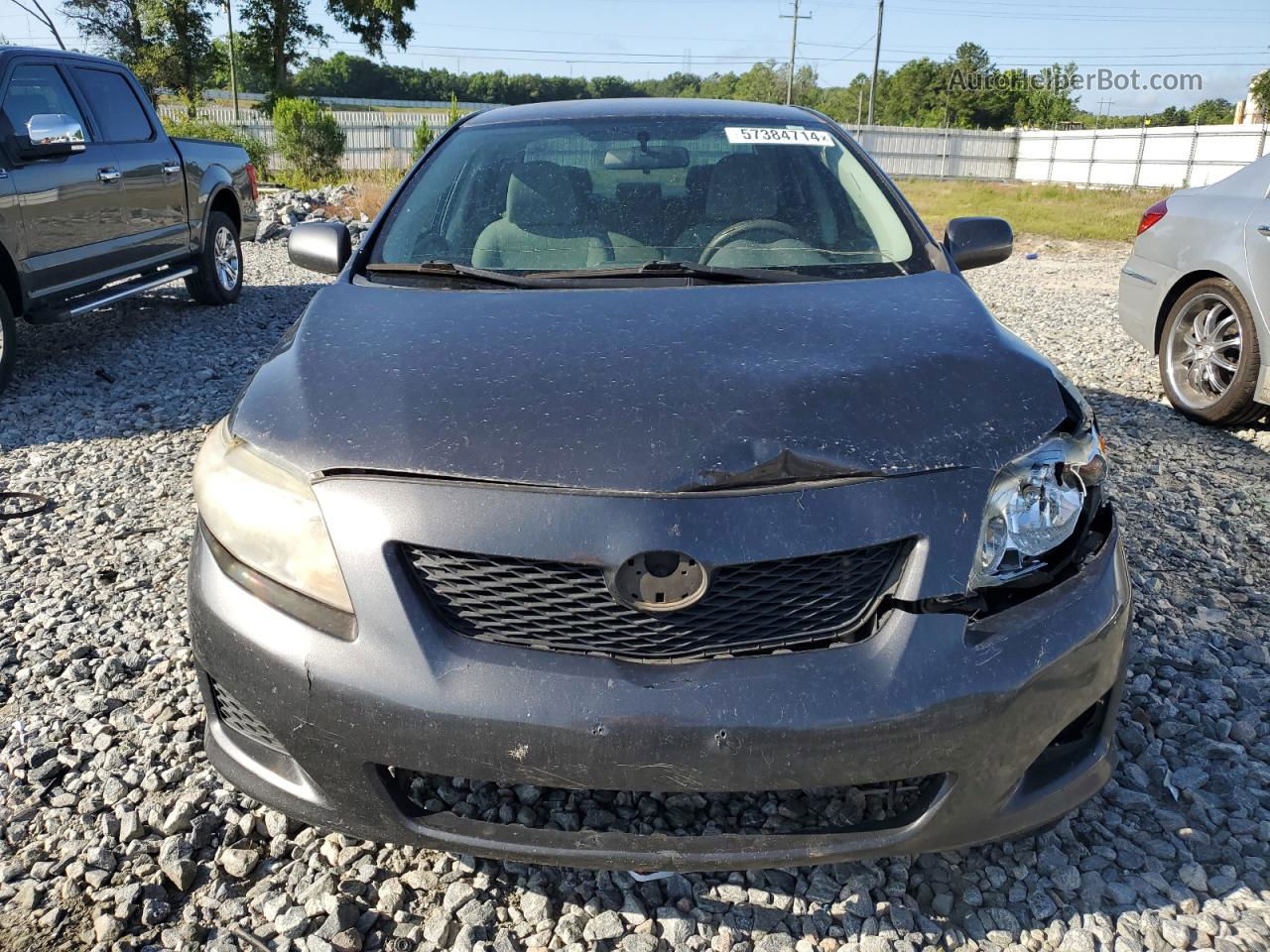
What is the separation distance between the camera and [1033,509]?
1772mm

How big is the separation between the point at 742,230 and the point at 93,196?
16.5 ft

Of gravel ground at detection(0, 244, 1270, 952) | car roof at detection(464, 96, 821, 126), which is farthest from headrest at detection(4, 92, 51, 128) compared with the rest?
car roof at detection(464, 96, 821, 126)

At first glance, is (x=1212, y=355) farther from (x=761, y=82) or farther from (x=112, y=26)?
(x=761, y=82)

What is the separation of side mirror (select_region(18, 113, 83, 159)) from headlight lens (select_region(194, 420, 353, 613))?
452 centimetres

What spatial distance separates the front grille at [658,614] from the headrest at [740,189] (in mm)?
1522

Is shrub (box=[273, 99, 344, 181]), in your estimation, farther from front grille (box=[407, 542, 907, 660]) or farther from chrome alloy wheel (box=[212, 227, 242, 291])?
front grille (box=[407, 542, 907, 660])

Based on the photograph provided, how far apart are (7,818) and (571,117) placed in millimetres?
2590

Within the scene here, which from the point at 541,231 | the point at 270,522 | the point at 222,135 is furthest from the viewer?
the point at 222,135

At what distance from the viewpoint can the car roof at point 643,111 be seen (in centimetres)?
325

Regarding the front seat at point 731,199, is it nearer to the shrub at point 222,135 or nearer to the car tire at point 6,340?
the car tire at point 6,340

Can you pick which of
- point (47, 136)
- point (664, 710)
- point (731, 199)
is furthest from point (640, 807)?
point (47, 136)

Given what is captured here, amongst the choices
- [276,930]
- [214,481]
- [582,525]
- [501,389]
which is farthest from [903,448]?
[276,930]

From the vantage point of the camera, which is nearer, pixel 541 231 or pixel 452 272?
pixel 452 272

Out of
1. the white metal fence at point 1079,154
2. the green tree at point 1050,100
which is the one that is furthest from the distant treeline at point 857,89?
the white metal fence at point 1079,154
